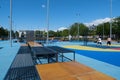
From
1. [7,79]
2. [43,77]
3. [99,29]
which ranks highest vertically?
[99,29]

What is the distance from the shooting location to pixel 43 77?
4.19 metres

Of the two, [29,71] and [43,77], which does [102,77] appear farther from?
[29,71]

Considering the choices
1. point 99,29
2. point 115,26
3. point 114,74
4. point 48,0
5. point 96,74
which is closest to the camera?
point 96,74

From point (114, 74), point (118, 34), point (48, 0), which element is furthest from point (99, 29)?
point (114, 74)

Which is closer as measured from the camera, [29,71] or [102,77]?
[102,77]

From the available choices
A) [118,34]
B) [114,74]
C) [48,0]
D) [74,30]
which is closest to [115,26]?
[118,34]

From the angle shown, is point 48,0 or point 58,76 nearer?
point 58,76

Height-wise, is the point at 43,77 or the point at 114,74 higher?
the point at 43,77

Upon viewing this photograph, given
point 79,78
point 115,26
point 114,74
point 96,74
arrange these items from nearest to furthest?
point 79,78 → point 96,74 → point 114,74 → point 115,26

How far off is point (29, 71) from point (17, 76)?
756 mm

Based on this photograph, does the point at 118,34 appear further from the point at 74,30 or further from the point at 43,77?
the point at 43,77

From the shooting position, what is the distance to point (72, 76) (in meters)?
4.25

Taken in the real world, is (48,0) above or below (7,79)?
above

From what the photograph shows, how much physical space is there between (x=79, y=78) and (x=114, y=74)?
3424mm
